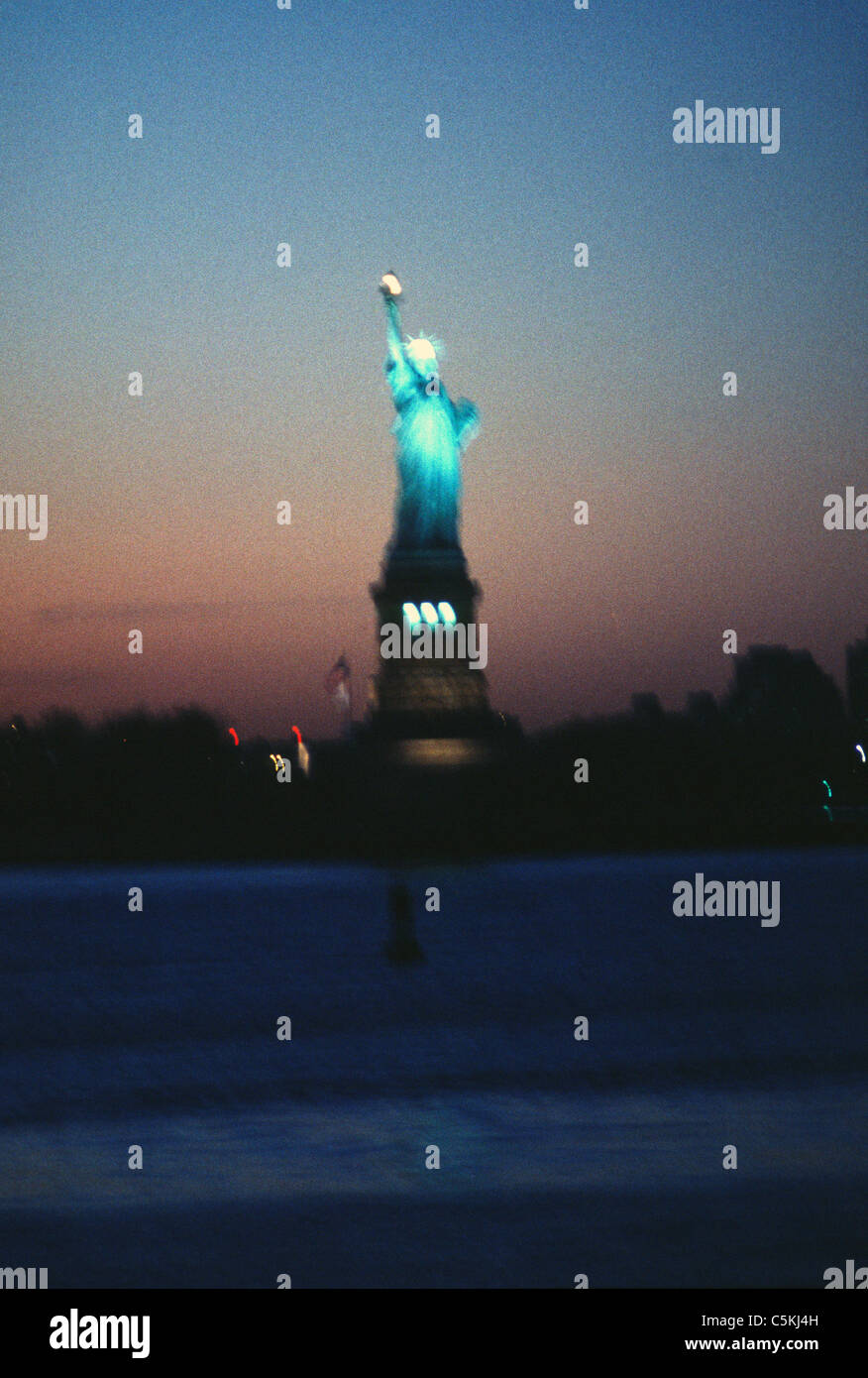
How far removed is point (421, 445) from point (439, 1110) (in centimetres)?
4661

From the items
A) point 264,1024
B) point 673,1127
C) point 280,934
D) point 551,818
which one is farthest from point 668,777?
point 673,1127

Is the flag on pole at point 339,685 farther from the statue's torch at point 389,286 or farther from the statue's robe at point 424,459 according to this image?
the statue's torch at point 389,286

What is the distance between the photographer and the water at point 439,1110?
304 inches

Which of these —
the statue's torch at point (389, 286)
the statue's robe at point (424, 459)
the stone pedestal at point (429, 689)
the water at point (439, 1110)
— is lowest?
the water at point (439, 1110)

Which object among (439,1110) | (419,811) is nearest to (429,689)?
(419,811)

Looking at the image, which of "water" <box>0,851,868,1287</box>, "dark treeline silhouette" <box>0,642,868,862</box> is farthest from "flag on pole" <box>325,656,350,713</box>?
"water" <box>0,851,868,1287</box>

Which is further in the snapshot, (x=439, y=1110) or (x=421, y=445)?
(x=421, y=445)

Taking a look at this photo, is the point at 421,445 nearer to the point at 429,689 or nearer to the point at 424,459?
the point at 424,459

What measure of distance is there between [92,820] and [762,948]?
34.5m

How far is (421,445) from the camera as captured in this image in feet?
185

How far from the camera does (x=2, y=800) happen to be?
196ft

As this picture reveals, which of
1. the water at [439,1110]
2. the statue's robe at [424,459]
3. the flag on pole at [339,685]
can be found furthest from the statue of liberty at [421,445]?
the water at [439,1110]

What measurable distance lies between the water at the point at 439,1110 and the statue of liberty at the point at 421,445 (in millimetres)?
33382

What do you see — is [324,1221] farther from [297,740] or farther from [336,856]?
[297,740]
